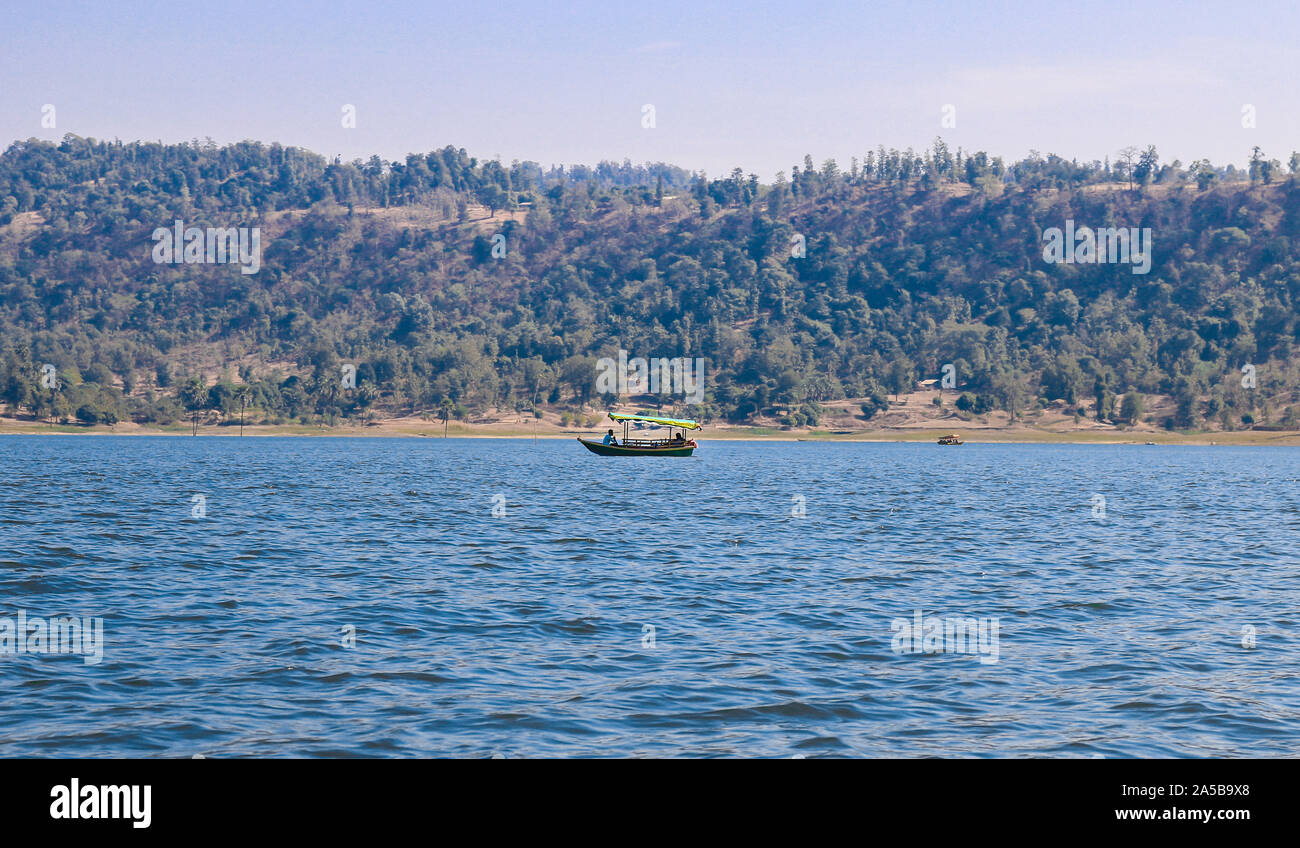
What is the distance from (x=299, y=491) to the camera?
254 ft

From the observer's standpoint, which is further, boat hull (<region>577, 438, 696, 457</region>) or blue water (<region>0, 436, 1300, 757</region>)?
boat hull (<region>577, 438, 696, 457</region>)

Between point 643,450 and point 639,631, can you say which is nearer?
point 639,631

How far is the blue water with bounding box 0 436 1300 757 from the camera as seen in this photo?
1794cm

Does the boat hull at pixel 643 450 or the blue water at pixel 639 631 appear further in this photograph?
the boat hull at pixel 643 450

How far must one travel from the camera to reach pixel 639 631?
26656mm

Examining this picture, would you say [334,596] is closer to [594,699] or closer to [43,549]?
[594,699]

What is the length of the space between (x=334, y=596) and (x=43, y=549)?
1650 centimetres

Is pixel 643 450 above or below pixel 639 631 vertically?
below

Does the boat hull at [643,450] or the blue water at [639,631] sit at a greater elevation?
the blue water at [639,631]

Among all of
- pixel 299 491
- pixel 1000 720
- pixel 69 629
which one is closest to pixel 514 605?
pixel 69 629

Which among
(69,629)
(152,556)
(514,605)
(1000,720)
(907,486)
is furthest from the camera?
(907,486)

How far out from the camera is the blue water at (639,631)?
1794 cm

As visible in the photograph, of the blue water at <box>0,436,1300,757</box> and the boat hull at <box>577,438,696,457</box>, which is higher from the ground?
the blue water at <box>0,436,1300,757</box>
